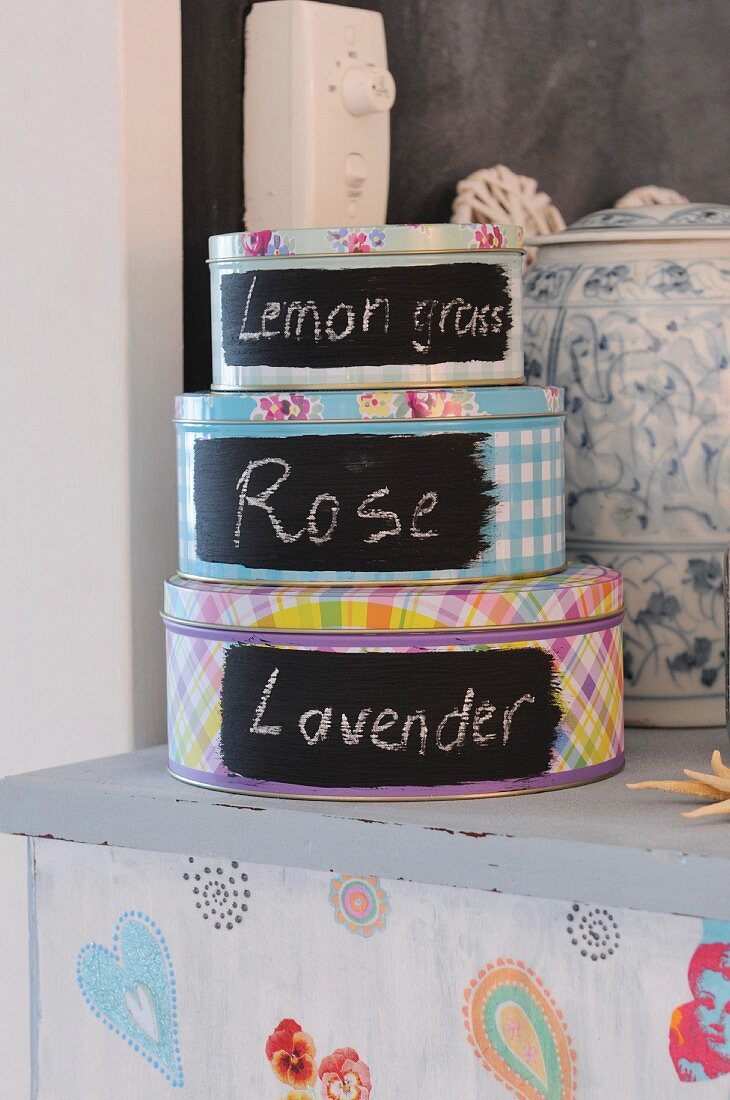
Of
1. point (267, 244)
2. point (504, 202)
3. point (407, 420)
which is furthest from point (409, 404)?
point (504, 202)

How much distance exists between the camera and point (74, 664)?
931 mm

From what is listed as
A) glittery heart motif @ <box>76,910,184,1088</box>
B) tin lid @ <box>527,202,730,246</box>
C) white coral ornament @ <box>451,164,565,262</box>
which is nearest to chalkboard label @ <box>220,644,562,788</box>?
glittery heart motif @ <box>76,910,184,1088</box>

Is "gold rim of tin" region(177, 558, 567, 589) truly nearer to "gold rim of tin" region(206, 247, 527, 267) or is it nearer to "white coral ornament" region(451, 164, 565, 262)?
"gold rim of tin" region(206, 247, 527, 267)

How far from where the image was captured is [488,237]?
0.77m

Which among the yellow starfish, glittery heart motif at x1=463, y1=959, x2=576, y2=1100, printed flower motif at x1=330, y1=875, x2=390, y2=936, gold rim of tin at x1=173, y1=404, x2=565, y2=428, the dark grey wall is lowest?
glittery heart motif at x1=463, y1=959, x2=576, y2=1100

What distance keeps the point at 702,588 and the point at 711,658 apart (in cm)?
4

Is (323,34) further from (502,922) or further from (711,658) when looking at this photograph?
(502,922)

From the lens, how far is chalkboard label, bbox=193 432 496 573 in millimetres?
729

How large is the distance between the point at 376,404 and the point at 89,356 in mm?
245

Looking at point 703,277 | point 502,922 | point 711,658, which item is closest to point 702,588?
point 711,658

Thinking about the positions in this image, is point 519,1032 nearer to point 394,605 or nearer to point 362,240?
point 394,605

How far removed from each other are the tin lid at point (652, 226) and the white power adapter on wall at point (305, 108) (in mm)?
146

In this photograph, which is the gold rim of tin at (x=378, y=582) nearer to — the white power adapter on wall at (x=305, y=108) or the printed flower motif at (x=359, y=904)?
the printed flower motif at (x=359, y=904)

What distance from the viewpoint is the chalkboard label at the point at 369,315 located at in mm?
745
